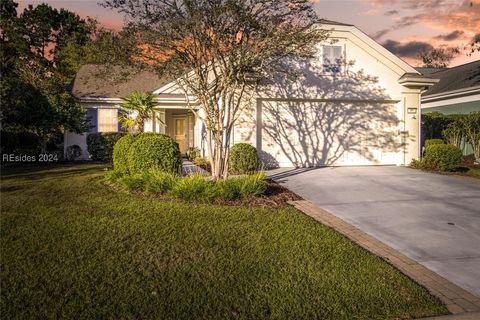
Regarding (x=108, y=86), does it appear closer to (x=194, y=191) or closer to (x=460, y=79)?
(x=194, y=191)

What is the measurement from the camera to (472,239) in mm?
6215

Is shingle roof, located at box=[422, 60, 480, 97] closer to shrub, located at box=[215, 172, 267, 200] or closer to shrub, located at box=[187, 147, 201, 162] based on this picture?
shrub, located at box=[187, 147, 201, 162]

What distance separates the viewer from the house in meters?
14.9

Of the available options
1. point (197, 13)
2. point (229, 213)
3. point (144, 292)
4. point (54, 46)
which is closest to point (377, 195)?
point (229, 213)

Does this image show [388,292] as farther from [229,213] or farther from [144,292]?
[229,213]

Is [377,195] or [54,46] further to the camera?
[54,46]

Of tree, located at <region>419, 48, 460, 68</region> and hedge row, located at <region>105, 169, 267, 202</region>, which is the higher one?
tree, located at <region>419, 48, 460, 68</region>

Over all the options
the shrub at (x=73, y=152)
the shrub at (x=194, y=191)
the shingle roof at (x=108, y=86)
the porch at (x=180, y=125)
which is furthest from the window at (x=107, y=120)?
the shrub at (x=194, y=191)

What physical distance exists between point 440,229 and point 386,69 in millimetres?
10222

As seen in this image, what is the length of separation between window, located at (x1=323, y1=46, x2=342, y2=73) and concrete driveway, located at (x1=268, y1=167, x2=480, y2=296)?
4125mm

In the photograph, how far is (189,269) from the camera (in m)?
4.73

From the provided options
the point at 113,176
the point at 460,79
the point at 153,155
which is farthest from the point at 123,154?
the point at 460,79

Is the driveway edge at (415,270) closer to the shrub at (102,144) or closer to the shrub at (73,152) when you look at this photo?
the shrub at (102,144)

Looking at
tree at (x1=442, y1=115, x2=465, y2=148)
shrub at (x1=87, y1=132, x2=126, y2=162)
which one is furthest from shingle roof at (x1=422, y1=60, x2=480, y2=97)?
shrub at (x1=87, y1=132, x2=126, y2=162)
